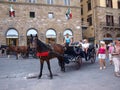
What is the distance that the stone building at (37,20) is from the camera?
3122 centimetres

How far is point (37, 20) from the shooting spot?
32.7 metres

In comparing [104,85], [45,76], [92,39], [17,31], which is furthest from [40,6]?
[104,85]

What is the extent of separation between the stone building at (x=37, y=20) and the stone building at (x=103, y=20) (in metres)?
4.03

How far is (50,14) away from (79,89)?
27.0m

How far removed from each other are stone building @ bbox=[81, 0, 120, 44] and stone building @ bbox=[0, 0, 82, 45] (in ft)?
13.2

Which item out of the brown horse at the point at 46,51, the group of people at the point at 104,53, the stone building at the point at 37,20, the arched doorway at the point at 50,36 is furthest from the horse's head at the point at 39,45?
the arched doorway at the point at 50,36

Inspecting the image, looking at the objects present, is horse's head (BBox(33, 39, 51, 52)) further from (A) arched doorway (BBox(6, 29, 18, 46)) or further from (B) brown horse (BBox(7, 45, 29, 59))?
(A) arched doorway (BBox(6, 29, 18, 46))

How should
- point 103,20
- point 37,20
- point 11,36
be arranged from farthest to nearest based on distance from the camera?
1. point 103,20
2. point 37,20
3. point 11,36

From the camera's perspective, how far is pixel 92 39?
1518 inches

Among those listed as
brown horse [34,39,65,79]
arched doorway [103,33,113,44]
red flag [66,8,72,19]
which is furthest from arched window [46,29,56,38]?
brown horse [34,39,65,79]

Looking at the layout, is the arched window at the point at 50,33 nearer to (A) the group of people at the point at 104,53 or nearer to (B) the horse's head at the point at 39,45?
(A) the group of people at the point at 104,53

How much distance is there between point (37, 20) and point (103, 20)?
12.0 metres

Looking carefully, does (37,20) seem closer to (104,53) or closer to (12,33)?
(12,33)

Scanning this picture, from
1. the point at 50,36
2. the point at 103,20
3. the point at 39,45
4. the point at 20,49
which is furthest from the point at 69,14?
the point at 39,45
